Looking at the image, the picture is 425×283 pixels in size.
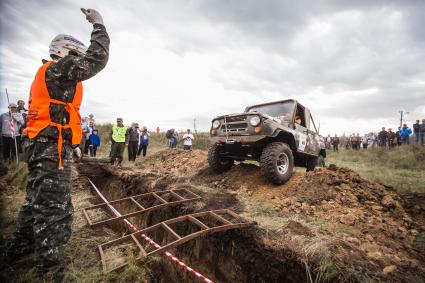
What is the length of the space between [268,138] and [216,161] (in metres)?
1.45

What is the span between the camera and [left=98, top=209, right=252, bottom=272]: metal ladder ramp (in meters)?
2.48

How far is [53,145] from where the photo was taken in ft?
6.90

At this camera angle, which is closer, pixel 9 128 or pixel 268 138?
pixel 268 138

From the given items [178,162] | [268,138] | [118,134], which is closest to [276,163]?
[268,138]

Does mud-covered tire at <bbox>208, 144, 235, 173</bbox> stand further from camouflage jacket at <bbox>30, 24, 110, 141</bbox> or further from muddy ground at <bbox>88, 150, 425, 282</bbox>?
camouflage jacket at <bbox>30, 24, 110, 141</bbox>

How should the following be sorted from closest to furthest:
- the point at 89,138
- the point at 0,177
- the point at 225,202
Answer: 1. the point at 225,202
2. the point at 0,177
3. the point at 89,138

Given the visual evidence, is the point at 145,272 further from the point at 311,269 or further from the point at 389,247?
the point at 389,247

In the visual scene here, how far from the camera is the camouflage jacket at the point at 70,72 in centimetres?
208

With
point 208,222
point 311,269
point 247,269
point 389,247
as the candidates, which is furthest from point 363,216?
point 208,222

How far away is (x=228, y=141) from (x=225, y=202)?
1342 millimetres

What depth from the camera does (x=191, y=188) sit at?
16.8 feet

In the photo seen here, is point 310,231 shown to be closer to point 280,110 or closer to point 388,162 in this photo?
point 280,110

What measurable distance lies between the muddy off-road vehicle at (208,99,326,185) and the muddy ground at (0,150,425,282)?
426 millimetres

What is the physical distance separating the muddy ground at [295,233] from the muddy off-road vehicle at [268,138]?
426 mm
